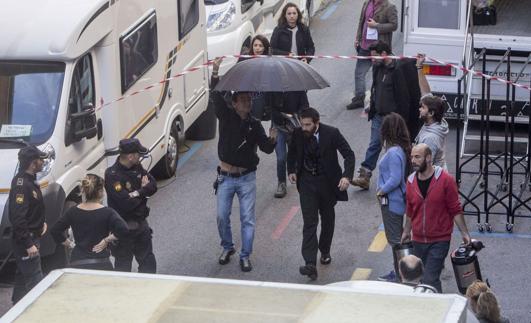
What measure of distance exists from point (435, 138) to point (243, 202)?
1.92m

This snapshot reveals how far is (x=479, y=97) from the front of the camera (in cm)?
1423

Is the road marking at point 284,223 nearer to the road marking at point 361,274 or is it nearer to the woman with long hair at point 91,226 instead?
the road marking at point 361,274

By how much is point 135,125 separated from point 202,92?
Result: 291 centimetres

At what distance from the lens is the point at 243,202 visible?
11.2m

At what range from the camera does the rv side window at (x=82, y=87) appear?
11344 mm

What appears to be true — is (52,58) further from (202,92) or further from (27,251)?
(202,92)

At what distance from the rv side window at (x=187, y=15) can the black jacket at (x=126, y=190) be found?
181 inches

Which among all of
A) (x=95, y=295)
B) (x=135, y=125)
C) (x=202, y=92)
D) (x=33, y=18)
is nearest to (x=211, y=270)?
(x=135, y=125)

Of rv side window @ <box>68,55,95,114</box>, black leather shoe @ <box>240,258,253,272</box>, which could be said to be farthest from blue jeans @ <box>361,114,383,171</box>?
rv side window @ <box>68,55,95,114</box>

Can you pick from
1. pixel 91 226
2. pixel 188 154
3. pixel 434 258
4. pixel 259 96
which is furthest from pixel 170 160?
pixel 434 258

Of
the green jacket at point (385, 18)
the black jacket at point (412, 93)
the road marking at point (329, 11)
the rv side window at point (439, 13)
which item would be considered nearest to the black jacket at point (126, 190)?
the black jacket at point (412, 93)

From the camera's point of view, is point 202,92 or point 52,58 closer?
point 52,58

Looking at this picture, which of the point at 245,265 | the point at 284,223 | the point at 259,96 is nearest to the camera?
the point at 245,265

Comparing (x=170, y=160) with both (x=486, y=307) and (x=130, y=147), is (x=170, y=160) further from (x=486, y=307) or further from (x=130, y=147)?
(x=486, y=307)
